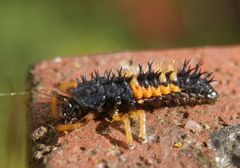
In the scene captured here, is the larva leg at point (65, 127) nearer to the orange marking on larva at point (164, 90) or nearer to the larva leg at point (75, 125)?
the larva leg at point (75, 125)

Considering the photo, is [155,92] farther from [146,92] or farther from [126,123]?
[126,123]

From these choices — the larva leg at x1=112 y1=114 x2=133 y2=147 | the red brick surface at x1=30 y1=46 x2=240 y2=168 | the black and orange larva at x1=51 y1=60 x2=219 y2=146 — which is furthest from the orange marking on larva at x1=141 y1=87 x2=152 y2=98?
the larva leg at x1=112 y1=114 x2=133 y2=147

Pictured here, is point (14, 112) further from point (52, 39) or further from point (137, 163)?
point (52, 39)

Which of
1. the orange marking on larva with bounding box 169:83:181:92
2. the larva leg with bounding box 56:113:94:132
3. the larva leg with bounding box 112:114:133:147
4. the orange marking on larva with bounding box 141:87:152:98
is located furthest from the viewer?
the orange marking on larva with bounding box 169:83:181:92

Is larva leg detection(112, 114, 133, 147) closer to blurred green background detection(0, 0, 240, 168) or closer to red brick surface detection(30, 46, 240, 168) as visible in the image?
red brick surface detection(30, 46, 240, 168)

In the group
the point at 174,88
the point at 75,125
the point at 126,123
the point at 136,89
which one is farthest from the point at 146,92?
the point at 75,125

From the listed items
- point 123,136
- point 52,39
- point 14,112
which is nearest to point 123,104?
point 123,136

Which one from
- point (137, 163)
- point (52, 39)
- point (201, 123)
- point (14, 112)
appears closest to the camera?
point (137, 163)
